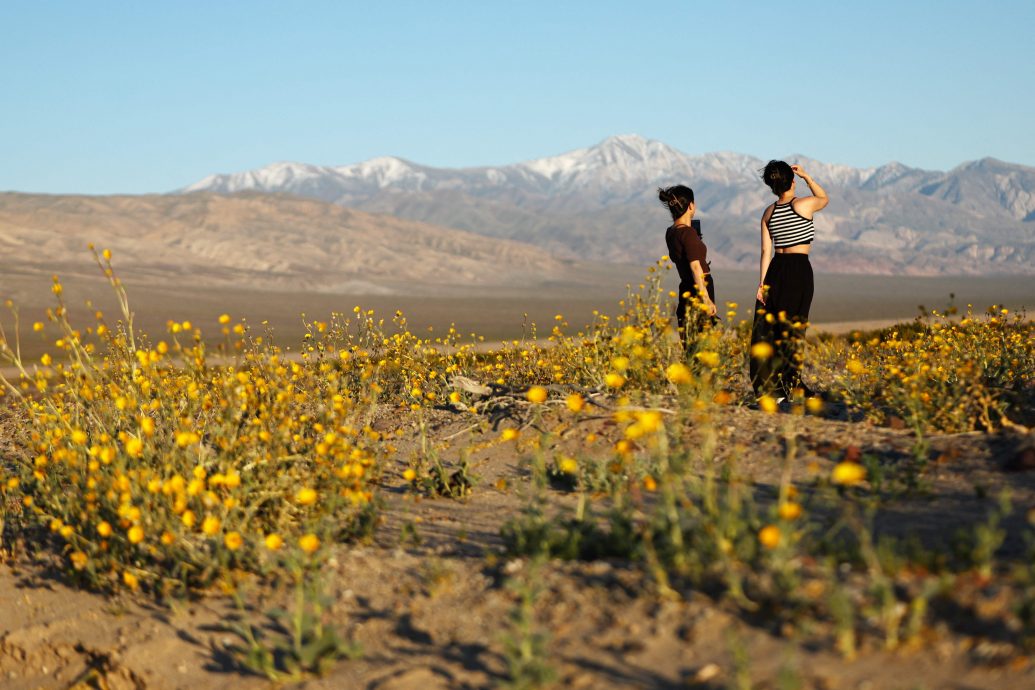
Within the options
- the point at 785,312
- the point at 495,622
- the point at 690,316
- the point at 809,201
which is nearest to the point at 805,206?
the point at 809,201

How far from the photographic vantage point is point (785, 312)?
657cm

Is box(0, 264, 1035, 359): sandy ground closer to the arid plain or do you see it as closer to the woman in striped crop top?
the arid plain

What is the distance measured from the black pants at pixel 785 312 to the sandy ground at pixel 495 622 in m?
1.24

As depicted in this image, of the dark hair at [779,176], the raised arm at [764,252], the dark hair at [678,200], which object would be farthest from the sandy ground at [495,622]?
the dark hair at [678,200]

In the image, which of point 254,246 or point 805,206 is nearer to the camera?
point 805,206

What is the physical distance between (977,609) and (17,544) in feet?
14.2

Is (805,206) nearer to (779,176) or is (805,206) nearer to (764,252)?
(779,176)

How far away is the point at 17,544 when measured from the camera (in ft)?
15.8

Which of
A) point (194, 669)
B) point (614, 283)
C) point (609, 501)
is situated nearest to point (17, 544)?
point (194, 669)

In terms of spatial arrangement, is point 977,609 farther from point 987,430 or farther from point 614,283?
point 614,283

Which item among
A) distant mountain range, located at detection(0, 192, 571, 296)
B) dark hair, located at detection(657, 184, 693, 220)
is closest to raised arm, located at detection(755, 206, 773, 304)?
dark hair, located at detection(657, 184, 693, 220)

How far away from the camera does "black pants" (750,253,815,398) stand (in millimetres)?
6469

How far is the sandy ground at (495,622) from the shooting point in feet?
8.71

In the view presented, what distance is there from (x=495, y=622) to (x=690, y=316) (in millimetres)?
3422
